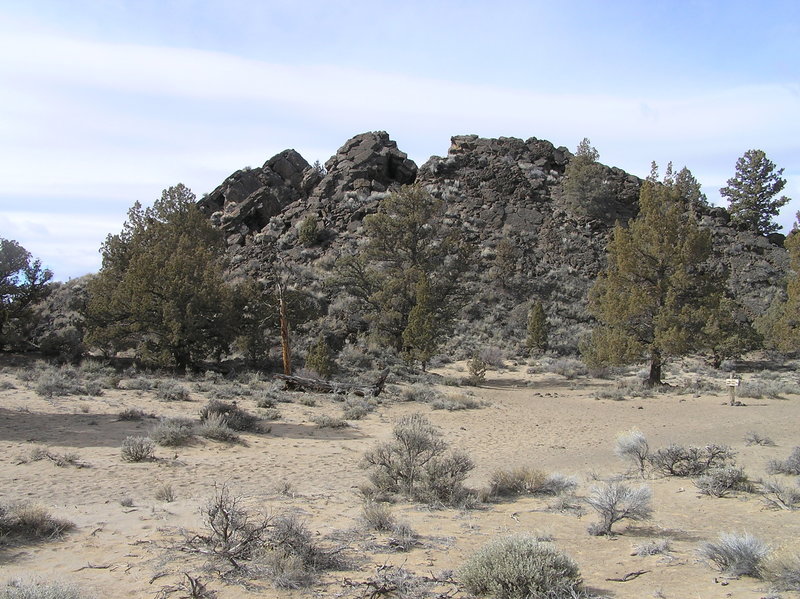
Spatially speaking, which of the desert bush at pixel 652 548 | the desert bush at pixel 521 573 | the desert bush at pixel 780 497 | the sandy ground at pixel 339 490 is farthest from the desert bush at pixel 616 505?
the desert bush at pixel 521 573

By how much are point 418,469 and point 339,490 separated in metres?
1.41

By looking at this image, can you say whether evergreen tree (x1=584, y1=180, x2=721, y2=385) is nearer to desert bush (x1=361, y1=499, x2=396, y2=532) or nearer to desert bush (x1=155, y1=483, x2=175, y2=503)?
desert bush (x1=361, y1=499, x2=396, y2=532)

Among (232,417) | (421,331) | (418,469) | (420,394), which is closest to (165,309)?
(421,331)

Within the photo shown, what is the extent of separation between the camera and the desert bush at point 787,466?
10.6 meters

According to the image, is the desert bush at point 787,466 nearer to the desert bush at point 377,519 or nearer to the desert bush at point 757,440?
the desert bush at point 757,440

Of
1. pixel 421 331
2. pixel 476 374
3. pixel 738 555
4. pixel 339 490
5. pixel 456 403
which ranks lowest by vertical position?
pixel 456 403

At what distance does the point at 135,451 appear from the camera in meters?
11.2

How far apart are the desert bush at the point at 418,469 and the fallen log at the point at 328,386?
1116cm

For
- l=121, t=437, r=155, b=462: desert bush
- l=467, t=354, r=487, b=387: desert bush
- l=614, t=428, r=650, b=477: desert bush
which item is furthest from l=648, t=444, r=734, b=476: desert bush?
l=467, t=354, r=487, b=387: desert bush

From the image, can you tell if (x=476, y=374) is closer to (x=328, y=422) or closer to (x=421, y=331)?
(x=421, y=331)

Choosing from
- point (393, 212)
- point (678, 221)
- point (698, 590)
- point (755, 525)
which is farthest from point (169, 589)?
point (393, 212)

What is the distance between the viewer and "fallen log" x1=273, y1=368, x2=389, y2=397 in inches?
862

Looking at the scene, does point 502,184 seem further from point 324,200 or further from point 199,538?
point 199,538

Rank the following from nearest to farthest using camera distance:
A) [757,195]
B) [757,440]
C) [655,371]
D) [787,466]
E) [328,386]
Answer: [787,466]
[757,440]
[328,386]
[655,371]
[757,195]
